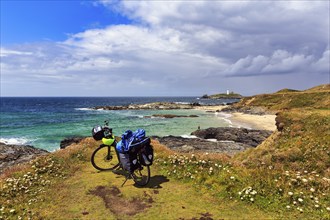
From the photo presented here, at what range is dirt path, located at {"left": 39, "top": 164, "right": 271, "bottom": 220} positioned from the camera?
8.70 m

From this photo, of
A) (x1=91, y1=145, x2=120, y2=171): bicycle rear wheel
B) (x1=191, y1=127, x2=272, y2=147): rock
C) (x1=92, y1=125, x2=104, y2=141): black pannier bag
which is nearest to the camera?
(x1=92, y1=125, x2=104, y2=141): black pannier bag

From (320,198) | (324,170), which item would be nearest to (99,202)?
(320,198)

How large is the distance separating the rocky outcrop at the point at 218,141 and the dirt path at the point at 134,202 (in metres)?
20.4

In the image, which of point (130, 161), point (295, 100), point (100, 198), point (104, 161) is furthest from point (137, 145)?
point (295, 100)

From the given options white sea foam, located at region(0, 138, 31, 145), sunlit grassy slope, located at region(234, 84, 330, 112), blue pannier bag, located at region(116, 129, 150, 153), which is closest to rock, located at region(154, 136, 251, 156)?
blue pannier bag, located at region(116, 129, 150, 153)

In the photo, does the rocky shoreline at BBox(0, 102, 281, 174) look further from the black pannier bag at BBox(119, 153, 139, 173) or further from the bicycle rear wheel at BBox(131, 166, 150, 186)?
the black pannier bag at BBox(119, 153, 139, 173)

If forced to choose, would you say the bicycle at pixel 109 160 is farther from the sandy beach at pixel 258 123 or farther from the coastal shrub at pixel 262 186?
the sandy beach at pixel 258 123

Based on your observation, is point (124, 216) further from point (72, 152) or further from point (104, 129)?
point (72, 152)

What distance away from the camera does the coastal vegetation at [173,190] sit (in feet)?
29.0

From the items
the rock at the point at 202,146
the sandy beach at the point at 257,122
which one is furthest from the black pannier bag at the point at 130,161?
the sandy beach at the point at 257,122

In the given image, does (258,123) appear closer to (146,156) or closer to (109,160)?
(109,160)

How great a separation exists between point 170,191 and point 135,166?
1.93m

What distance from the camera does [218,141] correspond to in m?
41.9

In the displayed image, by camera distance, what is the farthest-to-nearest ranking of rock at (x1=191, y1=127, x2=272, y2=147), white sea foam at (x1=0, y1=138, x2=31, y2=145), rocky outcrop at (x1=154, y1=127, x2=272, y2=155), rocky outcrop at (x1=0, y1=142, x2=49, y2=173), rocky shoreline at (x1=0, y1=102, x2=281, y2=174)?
white sea foam at (x1=0, y1=138, x2=31, y2=145), rock at (x1=191, y1=127, x2=272, y2=147), rocky outcrop at (x1=154, y1=127, x2=272, y2=155), rocky shoreline at (x1=0, y1=102, x2=281, y2=174), rocky outcrop at (x1=0, y1=142, x2=49, y2=173)
